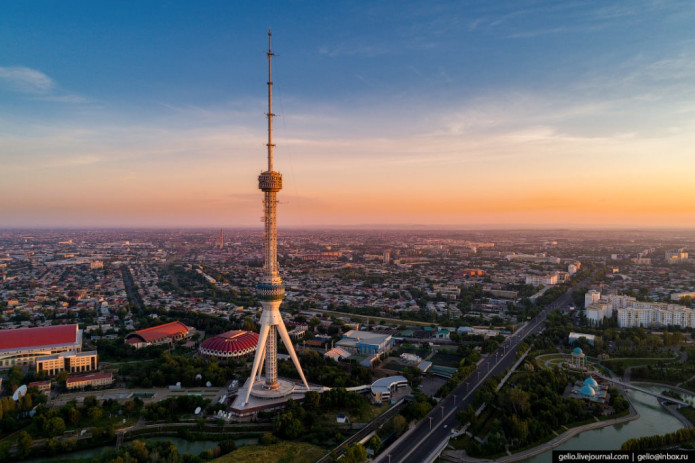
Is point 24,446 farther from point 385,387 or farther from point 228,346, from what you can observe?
point 385,387

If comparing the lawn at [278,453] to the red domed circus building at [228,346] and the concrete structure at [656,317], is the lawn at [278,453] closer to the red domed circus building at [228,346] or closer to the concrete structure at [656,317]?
the red domed circus building at [228,346]

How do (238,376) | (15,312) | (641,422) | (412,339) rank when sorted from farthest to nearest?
(15,312), (412,339), (238,376), (641,422)

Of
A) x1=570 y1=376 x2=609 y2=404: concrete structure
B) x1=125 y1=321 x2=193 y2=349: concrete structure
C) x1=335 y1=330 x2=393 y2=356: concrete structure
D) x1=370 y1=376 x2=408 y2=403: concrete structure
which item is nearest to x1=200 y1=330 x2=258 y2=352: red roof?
x1=125 y1=321 x2=193 y2=349: concrete structure

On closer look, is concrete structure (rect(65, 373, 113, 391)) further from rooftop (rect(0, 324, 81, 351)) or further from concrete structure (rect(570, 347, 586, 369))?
concrete structure (rect(570, 347, 586, 369))

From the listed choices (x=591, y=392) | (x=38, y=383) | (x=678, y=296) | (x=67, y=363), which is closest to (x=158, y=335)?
(x=67, y=363)

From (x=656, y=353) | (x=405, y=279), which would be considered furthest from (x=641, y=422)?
(x=405, y=279)

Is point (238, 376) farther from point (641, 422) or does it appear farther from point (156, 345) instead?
point (641, 422)

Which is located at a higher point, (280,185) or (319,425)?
(280,185)
